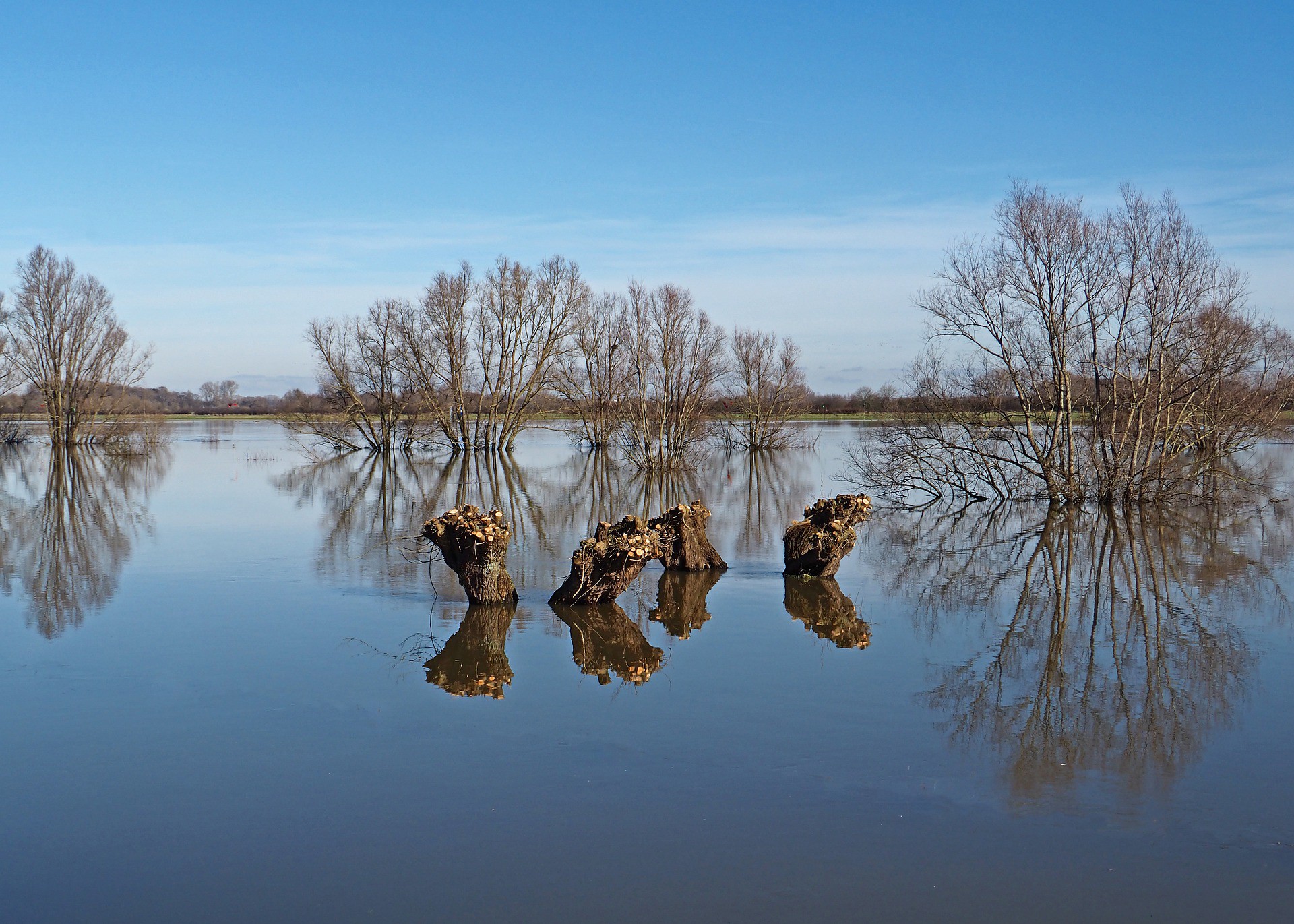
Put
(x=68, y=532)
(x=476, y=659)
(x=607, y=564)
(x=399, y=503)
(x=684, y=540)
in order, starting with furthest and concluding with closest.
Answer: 1. (x=399, y=503)
2. (x=68, y=532)
3. (x=684, y=540)
4. (x=607, y=564)
5. (x=476, y=659)


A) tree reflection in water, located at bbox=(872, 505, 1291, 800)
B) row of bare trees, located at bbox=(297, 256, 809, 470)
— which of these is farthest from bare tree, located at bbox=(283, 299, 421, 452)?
tree reflection in water, located at bbox=(872, 505, 1291, 800)

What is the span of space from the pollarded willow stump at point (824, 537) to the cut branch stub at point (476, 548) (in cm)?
388

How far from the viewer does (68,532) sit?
17.3m

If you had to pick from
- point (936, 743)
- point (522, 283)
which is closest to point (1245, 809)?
point (936, 743)

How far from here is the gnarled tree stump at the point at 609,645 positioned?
8.34m

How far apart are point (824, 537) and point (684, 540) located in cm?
180

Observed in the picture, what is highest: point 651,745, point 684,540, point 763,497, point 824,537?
point 824,537

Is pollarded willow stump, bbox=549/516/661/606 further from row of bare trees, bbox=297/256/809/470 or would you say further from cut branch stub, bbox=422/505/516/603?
row of bare trees, bbox=297/256/809/470

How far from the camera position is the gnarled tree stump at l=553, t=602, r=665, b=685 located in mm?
8336

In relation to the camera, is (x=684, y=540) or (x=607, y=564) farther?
(x=684, y=540)

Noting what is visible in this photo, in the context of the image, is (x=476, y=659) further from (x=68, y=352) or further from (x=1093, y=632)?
(x=68, y=352)

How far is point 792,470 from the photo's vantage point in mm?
34906

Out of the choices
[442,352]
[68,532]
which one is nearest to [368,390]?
[442,352]

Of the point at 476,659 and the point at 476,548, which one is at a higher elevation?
the point at 476,548
